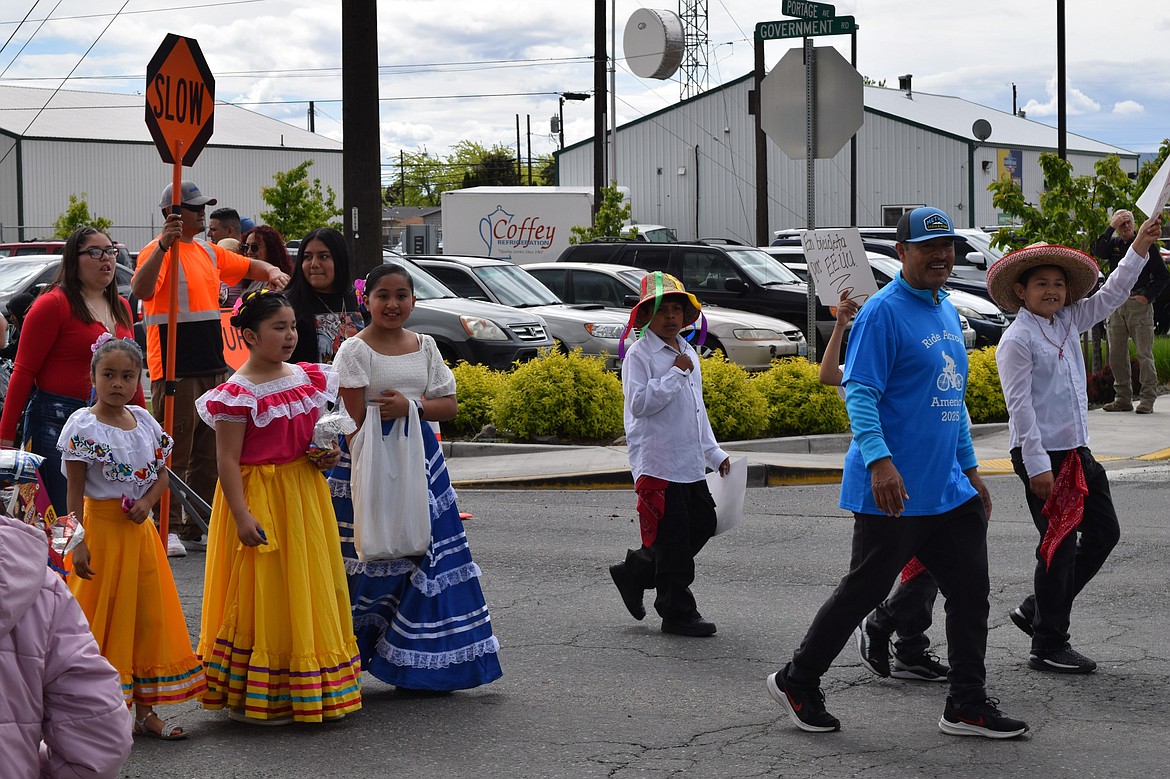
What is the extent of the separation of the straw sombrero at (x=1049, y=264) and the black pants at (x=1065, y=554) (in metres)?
0.67

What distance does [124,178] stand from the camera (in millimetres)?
58344

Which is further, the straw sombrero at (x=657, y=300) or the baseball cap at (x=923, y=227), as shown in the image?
the straw sombrero at (x=657, y=300)

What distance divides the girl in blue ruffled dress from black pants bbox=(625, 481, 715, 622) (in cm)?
125

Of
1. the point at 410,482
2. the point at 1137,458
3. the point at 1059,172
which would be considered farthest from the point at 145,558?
the point at 1059,172

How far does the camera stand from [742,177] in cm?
5338

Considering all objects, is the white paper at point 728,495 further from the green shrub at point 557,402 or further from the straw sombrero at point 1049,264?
the green shrub at point 557,402

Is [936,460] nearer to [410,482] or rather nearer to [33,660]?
[410,482]

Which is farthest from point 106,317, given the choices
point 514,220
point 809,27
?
point 514,220

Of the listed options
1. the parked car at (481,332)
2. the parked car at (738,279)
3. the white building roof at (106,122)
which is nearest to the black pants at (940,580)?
the parked car at (481,332)

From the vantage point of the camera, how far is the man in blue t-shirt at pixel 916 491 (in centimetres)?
502

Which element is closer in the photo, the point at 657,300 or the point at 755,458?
the point at 657,300

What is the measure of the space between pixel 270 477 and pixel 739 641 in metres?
2.43

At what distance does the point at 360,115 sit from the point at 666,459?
722cm

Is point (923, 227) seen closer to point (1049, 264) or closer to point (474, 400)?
point (1049, 264)
